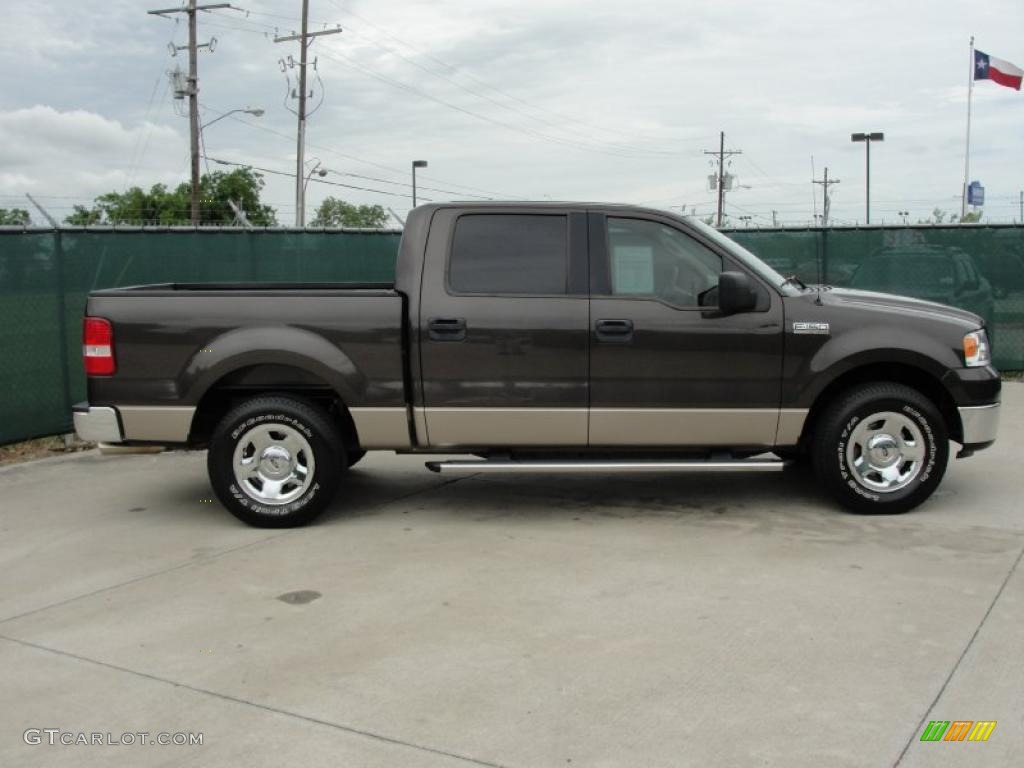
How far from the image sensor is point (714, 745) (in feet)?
11.4

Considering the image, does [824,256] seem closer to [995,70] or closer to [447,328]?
[447,328]

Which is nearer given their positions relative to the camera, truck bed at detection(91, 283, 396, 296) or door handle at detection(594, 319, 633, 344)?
door handle at detection(594, 319, 633, 344)

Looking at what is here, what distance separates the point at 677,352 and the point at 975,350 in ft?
6.09

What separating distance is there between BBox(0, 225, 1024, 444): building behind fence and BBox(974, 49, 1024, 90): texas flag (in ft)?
77.6

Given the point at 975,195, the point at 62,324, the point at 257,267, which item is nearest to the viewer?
the point at 62,324

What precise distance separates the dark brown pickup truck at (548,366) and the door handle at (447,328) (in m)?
0.01

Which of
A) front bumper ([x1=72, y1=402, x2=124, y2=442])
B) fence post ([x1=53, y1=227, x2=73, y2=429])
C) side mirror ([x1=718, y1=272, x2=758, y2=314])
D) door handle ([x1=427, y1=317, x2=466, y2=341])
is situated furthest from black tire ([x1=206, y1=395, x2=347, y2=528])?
fence post ([x1=53, y1=227, x2=73, y2=429])

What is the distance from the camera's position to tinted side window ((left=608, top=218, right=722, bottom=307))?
20.7 ft

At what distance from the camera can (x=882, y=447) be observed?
633 centimetres

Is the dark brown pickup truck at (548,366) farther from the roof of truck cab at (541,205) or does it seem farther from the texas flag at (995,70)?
the texas flag at (995,70)

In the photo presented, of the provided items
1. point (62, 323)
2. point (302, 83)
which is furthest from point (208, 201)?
point (62, 323)

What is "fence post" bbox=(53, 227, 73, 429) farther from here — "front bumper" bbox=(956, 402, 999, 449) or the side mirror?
"front bumper" bbox=(956, 402, 999, 449)

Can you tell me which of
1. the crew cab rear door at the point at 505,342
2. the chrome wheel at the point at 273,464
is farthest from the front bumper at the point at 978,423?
the chrome wheel at the point at 273,464

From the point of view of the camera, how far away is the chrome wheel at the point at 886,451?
6.30 metres
